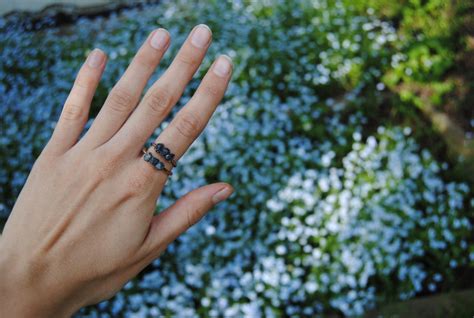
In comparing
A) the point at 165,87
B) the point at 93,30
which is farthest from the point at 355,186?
the point at 93,30

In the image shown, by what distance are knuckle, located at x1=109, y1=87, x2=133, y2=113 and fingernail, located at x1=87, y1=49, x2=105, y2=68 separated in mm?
103

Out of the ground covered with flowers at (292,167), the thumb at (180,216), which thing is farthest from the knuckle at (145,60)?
the ground covered with flowers at (292,167)

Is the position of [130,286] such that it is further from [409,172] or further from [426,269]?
[409,172]

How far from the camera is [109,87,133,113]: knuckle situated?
1.76 m

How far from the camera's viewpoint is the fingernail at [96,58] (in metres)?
1.74

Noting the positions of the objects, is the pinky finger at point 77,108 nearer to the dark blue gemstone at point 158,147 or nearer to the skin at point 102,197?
the skin at point 102,197

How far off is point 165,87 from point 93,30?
3915mm

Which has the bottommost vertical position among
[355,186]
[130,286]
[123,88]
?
[130,286]

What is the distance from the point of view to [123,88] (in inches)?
70.6

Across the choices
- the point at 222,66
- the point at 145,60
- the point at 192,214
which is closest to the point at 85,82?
the point at 145,60

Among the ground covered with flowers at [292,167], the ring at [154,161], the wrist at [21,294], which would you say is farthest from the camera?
the ground covered with flowers at [292,167]

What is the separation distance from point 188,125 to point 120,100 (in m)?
0.25

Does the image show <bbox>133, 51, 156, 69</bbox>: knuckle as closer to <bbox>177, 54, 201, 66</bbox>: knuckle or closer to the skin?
the skin

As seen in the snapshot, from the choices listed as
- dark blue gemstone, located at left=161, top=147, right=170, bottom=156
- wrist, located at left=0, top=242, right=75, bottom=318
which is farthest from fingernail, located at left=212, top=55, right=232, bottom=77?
wrist, located at left=0, top=242, right=75, bottom=318
